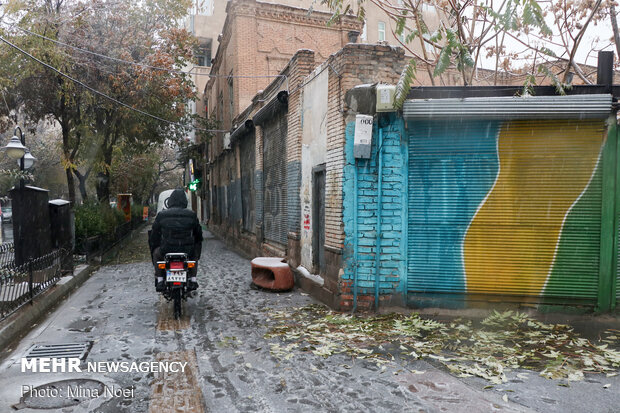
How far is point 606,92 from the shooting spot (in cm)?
704

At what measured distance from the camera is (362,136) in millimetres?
7289

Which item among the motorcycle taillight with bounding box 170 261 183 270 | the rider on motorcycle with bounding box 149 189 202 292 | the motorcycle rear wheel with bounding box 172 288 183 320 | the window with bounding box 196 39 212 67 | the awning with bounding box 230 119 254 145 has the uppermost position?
the window with bounding box 196 39 212 67

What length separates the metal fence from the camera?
6.70m

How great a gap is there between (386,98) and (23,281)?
6.28m

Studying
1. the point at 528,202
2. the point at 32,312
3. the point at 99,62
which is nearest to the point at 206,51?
the point at 99,62

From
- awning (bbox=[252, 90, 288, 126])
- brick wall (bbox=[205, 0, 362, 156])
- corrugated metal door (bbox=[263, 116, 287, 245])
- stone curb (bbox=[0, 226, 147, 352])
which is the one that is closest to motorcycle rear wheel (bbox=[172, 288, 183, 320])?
stone curb (bbox=[0, 226, 147, 352])

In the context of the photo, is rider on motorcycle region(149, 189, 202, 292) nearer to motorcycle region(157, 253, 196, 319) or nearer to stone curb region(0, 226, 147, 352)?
motorcycle region(157, 253, 196, 319)

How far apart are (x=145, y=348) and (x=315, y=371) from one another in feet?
7.34

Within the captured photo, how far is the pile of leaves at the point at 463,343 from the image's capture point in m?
5.18

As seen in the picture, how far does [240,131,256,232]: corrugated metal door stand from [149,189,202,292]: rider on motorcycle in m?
8.04

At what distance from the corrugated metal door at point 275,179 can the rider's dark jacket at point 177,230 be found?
4342 millimetres

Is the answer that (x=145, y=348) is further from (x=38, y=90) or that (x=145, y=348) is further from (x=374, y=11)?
(x=374, y=11)

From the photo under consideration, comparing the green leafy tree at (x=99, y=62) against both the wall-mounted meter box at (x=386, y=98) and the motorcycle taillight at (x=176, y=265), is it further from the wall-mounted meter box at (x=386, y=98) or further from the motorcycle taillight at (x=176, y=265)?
the wall-mounted meter box at (x=386, y=98)

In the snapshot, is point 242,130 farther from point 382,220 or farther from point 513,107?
point 513,107
